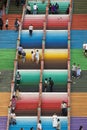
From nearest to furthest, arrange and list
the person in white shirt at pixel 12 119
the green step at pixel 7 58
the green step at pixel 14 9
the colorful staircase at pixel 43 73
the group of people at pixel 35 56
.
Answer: the person in white shirt at pixel 12 119
the colorful staircase at pixel 43 73
the group of people at pixel 35 56
the green step at pixel 7 58
the green step at pixel 14 9

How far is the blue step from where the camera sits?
207 ft

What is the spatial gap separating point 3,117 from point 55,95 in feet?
16.6

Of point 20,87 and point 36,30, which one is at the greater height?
point 36,30

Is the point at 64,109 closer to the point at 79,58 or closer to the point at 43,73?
the point at 43,73

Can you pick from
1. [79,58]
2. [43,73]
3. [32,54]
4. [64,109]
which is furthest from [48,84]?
[79,58]

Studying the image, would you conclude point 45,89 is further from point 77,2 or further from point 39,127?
point 77,2

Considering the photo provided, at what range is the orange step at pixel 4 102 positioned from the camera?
2148 inches

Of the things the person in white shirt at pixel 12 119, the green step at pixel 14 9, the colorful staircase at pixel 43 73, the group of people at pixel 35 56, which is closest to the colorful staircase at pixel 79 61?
the colorful staircase at pixel 43 73

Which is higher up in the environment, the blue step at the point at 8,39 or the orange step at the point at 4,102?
the blue step at the point at 8,39

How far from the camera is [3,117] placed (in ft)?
177

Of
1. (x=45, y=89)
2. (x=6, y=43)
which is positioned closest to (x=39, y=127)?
(x=45, y=89)

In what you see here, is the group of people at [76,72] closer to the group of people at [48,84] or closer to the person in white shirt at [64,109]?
the group of people at [48,84]

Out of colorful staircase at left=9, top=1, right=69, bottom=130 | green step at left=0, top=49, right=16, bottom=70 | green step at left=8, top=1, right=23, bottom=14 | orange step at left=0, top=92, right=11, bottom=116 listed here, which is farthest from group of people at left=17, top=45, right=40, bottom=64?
green step at left=8, top=1, right=23, bottom=14

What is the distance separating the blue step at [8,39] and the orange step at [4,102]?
7.62 meters
